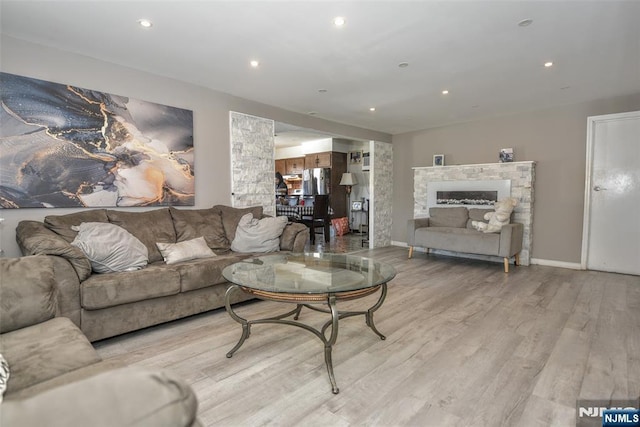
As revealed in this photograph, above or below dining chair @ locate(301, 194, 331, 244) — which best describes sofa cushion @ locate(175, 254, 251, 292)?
below

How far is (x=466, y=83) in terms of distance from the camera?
3.74m

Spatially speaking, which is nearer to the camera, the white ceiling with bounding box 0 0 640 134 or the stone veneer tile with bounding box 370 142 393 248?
the white ceiling with bounding box 0 0 640 134

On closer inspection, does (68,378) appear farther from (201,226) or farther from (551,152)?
(551,152)

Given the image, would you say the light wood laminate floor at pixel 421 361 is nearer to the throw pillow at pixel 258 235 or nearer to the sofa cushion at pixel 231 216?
the throw pillow at pixel 258 235

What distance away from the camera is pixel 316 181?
27.3 feet

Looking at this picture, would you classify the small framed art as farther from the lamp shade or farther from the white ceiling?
the lamp shade

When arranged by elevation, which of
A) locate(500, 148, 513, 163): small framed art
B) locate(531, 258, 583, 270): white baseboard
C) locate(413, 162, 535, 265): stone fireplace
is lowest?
locate(531, 258, 583, 270): white baseboard

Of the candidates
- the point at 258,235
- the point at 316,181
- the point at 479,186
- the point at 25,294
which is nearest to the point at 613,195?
the point at 479,186

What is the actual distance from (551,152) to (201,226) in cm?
517

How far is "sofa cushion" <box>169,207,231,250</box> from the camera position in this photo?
11.2 ft

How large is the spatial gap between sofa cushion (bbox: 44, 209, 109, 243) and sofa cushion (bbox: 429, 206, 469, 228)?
4966 millimetres

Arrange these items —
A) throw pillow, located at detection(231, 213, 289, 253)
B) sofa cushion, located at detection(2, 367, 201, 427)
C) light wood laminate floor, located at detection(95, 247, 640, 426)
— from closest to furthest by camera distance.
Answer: sofa cushion, located at detection(2, 367, 201, 427), light wood laminate floor, located at detection(95, 247, 640, 426), throw pillow, located at detection(231, 213, 289, 253)

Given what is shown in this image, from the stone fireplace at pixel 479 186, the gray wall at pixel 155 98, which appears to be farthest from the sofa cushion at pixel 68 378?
the stone fireplace at pixel 479 186

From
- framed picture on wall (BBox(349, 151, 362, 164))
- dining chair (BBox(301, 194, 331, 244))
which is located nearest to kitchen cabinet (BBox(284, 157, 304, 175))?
framed picture on wall (BBox(349, 151, 362, 164))
